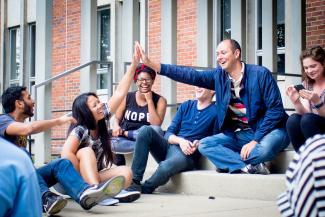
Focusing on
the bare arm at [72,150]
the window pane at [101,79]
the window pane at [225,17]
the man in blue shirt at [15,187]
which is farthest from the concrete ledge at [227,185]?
the window pane at [101,79]

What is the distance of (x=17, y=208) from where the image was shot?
153cm

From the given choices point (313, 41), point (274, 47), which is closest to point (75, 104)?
point (274, 47)

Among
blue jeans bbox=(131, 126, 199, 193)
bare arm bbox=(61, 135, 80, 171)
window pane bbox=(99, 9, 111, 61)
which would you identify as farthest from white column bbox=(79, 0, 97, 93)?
window pane bbox=(99, 9, 111, 61)

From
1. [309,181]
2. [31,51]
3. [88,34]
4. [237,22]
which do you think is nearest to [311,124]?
[237,22]

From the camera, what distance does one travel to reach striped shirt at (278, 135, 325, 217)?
63.6 inches

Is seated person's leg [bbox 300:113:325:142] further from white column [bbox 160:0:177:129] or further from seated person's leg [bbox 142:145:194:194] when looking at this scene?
white column [bbox 160:0:177:129]

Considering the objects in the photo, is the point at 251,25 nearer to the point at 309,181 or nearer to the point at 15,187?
the point at 309,181

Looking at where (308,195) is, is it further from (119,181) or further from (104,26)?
(104,26)

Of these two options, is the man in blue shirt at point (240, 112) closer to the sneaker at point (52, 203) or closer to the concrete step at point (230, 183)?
the concrete step at point (230, 183)

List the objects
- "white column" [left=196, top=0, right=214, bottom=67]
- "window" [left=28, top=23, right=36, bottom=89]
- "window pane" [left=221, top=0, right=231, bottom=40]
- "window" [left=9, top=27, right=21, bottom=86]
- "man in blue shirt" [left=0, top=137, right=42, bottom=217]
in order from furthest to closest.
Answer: "window" [left=9, top=27, right=21, bottom=86] < "window" [left=28, top=23, right=36, bottom=89] < "window pane" [left=221, top=0, right=231, bottom=40] < "white column" [left=196, top=0, right=214, bottom=67] < "man in blue shirt" [left=0, top=137, right=42, bottom=217]

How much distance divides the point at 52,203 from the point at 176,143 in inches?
74.0

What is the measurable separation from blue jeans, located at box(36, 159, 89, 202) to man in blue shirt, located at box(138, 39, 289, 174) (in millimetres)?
1383

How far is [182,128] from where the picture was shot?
6.59 metres

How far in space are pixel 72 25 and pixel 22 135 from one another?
904 centimetres
